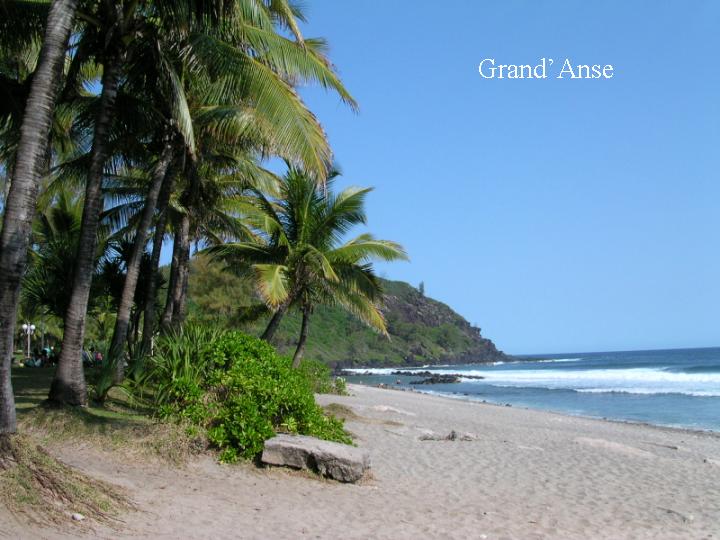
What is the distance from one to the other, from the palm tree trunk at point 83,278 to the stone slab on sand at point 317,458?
271cm

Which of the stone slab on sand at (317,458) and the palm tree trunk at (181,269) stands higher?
the palm tree trunk at (181,269)

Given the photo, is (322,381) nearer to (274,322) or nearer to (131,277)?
(274,322)

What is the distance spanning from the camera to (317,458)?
23.9 ft

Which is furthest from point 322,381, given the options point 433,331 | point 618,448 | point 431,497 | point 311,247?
point 433,331

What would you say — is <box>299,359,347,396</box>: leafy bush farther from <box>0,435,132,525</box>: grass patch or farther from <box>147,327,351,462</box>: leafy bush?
<box>0,435,132,525</box>: grass patch

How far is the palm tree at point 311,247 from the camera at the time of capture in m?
15.3

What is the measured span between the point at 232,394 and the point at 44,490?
3320 mm

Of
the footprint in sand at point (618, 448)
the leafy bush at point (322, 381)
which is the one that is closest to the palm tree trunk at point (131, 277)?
the footprint in sand at point (618, 448)

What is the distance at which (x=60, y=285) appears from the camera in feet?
49.8

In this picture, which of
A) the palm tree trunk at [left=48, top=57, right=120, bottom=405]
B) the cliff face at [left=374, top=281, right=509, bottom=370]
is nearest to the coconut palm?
the palm tree trunk at [left=48, top=57, right=120, bottom=405]

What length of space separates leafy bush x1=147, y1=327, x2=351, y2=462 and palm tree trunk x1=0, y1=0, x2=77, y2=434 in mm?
2605

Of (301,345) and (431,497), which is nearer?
(431,497)

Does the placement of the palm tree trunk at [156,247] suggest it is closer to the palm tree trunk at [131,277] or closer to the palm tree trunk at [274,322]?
the palm tree trunk at [131,277]

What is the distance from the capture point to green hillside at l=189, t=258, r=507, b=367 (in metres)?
69.0
